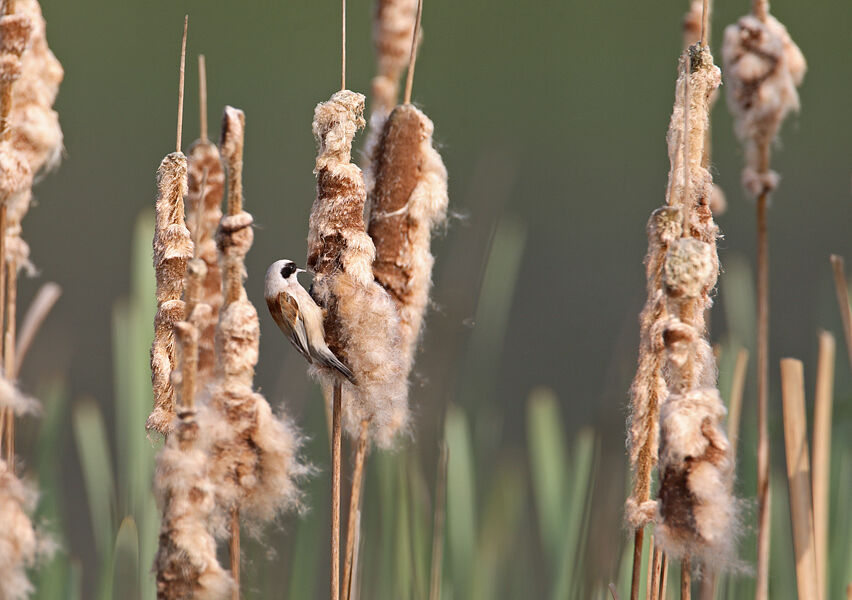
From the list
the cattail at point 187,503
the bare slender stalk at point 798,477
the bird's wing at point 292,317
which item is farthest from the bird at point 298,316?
the bare slender stalk at point 798,477

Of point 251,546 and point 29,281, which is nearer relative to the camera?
point 251,546

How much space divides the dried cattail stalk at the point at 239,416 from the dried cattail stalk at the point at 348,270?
0.22ft

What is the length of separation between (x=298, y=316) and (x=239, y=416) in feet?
0.29

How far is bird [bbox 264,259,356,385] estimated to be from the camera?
722mm

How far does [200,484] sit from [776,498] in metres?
0.94

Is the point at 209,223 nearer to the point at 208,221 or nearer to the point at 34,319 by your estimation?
the point at 208,221

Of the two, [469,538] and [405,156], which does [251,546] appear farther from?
[405,156]

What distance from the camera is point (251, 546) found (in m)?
1.08

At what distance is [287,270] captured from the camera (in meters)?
0.74

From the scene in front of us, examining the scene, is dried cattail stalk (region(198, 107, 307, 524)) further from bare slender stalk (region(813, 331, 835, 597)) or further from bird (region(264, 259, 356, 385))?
bare slender stalk (region(813, 331, 835, 597))

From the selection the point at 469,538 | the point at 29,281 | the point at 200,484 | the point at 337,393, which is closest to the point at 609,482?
the point at 469,538

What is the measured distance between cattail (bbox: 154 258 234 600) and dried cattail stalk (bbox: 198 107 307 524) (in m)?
0.04

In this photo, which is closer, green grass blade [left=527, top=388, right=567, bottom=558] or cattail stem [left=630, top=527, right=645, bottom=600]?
cattail stem [left=630, top=527, right=645, bottom=600]

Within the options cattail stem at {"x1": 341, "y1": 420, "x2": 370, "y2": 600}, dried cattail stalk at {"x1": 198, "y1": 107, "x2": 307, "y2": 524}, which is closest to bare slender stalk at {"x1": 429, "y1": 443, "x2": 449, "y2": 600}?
cattail stem at {"x1": 341, "y1": 420, "x2": 370, "y2": 600}
